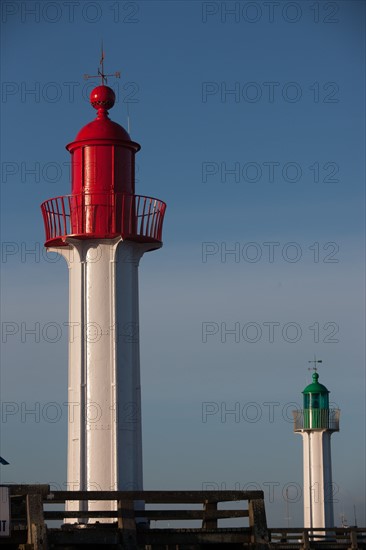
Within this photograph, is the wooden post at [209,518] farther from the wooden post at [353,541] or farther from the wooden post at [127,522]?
the wooden post at [353,541]

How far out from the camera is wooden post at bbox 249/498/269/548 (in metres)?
25.5

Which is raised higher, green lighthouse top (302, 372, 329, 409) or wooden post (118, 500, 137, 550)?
green lighthouse top (302, 372, 329, 409)

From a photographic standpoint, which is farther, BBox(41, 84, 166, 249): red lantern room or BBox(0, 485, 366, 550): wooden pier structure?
BBox(41, 84, 166, 249): red lantern room

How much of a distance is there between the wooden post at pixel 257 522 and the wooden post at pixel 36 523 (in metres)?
4.08

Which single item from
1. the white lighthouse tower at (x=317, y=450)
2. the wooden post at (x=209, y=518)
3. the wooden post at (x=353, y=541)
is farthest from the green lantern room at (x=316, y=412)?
the wooden post at (x=209, y=518)

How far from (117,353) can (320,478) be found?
35386mm

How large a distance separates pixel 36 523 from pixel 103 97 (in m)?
14.0

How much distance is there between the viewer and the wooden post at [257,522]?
2550 cm

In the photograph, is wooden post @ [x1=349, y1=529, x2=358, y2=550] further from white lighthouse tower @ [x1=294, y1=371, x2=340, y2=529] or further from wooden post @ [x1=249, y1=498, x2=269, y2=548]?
white lighthouse tower @ [x1=294, y1=371, x2=340, y2=529]

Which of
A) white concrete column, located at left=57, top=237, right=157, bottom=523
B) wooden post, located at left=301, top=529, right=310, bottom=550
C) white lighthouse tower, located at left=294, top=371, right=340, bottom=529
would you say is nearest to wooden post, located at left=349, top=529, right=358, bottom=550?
wooden post, located at left=301, top=529, right=310, bottom=550

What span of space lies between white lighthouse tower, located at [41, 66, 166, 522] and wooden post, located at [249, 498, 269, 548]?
7.92 m

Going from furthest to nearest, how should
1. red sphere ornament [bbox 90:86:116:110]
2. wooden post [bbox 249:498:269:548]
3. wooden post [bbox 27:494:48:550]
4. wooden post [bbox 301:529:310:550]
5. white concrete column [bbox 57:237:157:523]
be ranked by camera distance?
wooden post [bbox 301:529:310:550] → red sphere ornament [bbox 90:86:116:110] → white concrete column [bbox 57:237:157:523] → wooden post [bbox 249:498:269:548] → wooden post [bbox 27:494:48:550]

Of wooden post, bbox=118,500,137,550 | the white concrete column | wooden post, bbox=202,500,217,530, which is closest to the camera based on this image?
wooden post, bbox=118,500,137,550

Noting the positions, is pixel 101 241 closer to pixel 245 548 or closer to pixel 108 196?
pixel 108 196
